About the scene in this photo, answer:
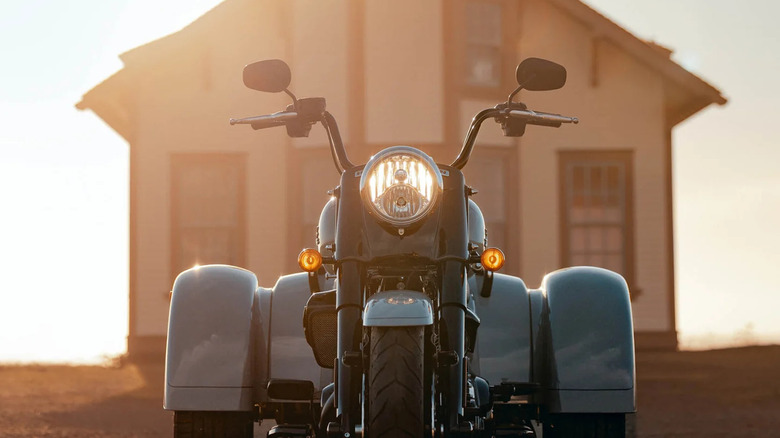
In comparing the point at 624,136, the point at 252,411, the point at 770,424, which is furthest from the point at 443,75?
the point at 252,411

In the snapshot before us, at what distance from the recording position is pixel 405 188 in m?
4.88

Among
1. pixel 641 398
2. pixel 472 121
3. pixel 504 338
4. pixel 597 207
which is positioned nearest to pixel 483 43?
pixel 597 207

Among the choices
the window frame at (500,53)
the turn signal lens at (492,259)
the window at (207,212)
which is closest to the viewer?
the turn signal lens at (492,259)

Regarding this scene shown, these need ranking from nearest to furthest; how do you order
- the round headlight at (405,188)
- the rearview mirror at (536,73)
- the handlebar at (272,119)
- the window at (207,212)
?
the round headlight at (405,188) < the rearview mirror at (536,73) < the handlebar at (272,119) < the window at (207,212)

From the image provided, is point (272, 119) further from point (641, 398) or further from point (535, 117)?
point (641, 398)

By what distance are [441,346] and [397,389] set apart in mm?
415

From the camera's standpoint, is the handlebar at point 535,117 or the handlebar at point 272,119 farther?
the handlebar at point 272,119

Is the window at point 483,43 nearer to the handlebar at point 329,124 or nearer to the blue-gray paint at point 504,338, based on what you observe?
the blue-gray paint at point 504,338

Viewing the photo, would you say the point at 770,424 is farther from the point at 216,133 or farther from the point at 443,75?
the point at 216,133

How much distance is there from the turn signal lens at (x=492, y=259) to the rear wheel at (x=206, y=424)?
1.63 metres

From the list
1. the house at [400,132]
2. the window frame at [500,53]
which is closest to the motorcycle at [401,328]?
the house at [400,132]

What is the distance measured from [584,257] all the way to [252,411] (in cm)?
1551

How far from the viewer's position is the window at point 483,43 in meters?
20.7

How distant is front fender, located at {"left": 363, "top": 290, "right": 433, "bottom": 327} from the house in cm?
1542
